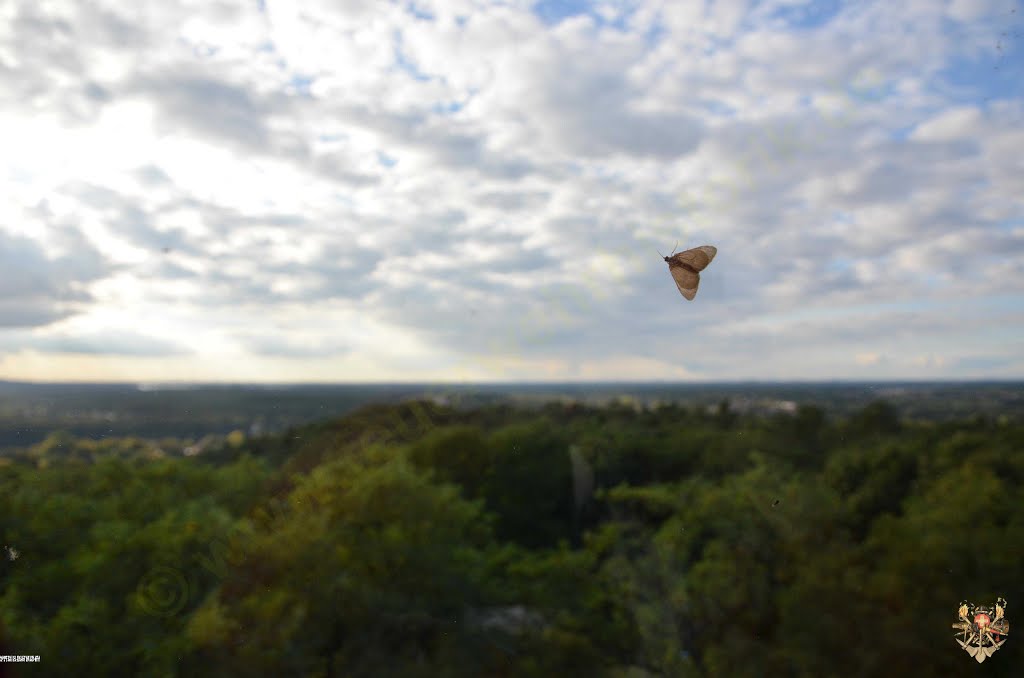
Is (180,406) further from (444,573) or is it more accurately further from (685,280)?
(685,280)

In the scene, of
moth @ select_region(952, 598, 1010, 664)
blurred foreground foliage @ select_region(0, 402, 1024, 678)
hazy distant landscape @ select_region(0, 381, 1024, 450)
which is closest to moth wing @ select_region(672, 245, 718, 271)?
hazy distant landscape @ select_region(0, 381, 1024, 450)

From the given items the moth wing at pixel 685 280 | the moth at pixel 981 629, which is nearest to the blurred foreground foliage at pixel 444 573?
the moth at pixel 981 629

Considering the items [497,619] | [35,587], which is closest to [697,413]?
[497,619]

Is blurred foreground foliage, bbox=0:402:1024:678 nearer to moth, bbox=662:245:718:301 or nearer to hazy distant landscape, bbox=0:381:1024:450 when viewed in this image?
hazy distant landscape, bbox=0:381:1024:450

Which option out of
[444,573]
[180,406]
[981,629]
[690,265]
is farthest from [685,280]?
[180,406]

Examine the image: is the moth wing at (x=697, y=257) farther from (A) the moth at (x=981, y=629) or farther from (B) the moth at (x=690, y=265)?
(A) the moth at (x=981, y=629)

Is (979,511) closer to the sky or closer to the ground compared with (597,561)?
closer to the sky

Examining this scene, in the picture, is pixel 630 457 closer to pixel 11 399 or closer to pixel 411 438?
pixel 411 438
